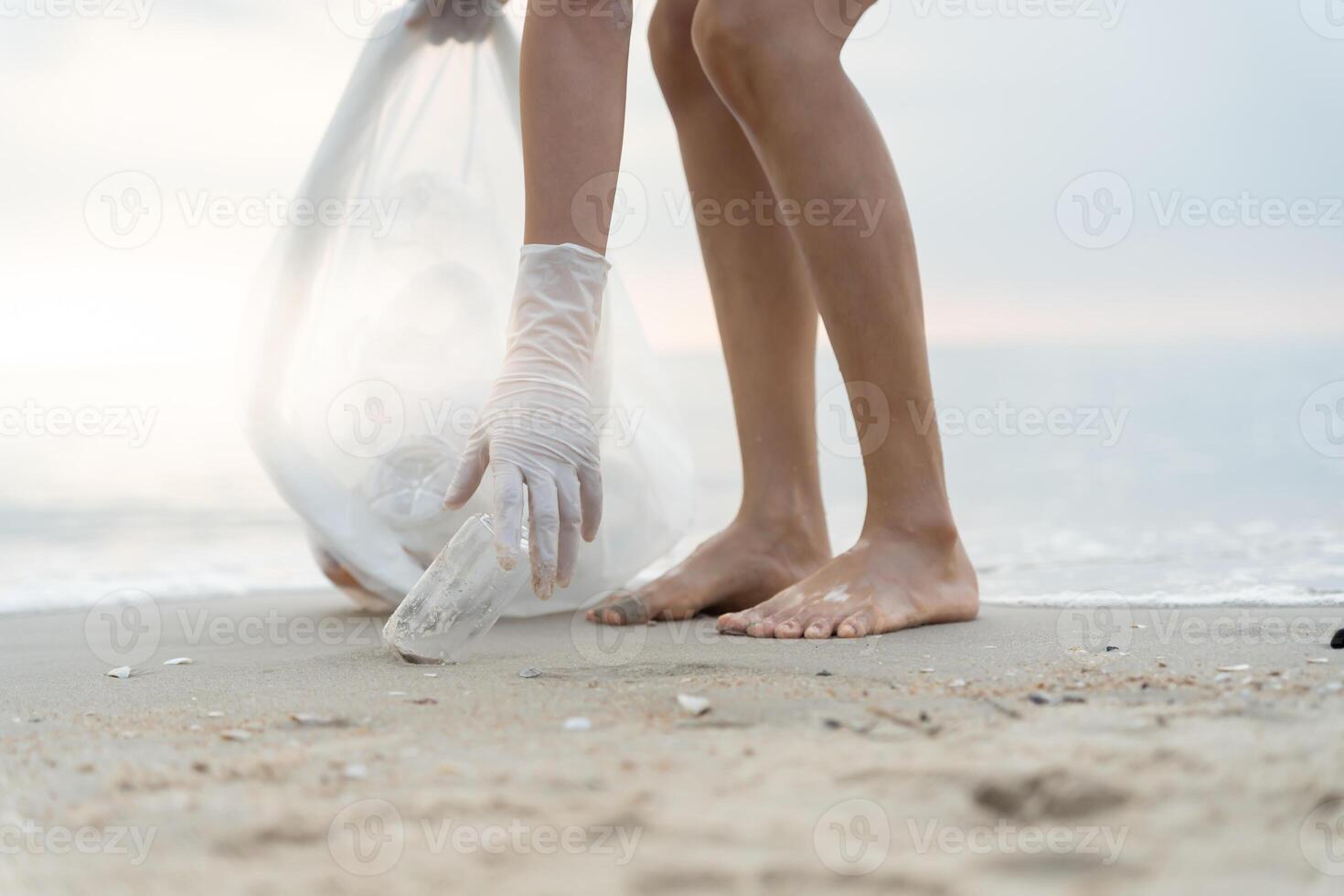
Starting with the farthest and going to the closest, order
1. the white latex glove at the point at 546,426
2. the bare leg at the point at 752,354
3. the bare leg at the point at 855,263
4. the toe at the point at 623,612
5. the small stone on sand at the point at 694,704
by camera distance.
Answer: the bare leg at the point at 752,354 → the toe at the point at 623,612 → the bare leg at the point at 855,263 → the white latex glove at the point at 546,426 → the small stone on sand at the point at 694,704

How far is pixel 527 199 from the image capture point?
1.56 m

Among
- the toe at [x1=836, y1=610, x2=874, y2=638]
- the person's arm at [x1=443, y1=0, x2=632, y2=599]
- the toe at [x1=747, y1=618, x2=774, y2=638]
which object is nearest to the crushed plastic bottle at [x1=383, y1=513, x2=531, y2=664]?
the person's arm at [x1=443, y1=0, x2=632, y2=599]

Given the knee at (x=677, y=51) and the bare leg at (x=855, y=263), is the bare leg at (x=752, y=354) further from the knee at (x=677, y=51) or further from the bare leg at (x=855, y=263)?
the bare leg at (x=855, y=263)

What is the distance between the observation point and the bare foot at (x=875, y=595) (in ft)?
5.29

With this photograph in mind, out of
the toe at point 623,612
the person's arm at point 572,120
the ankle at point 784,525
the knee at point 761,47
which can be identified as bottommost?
the toe at point 623,612

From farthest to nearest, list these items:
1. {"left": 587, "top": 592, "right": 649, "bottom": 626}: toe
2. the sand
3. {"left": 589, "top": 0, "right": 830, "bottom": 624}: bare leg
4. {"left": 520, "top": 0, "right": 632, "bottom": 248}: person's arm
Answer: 1. {"left": 589, "top": 0, "right": 830, "bottom": 624}: bare leg
2. {"left": 587, "top": 592, "right": 649, "bottom": 626}: toe
3. {"left": 520, "top": 0, "right": 632, "bottom": 248}: person's arm
4. the sand

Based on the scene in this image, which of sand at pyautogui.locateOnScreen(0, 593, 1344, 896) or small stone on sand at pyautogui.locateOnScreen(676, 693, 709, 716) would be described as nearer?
sand at pyautogui.locateOnScreen(0, 593, 1344, 896)

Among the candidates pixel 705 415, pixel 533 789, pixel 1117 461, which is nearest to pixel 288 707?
pixel 533 789

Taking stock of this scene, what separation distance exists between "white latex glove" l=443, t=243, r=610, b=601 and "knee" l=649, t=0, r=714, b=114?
698 mm

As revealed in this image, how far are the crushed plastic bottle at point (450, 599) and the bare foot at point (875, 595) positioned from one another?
1.25 feet

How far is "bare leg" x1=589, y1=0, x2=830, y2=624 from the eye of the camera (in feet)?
6.64

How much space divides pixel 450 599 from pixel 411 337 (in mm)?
817

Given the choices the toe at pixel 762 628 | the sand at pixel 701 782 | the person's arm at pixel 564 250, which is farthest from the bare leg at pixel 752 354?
the sand at pixel 701 782

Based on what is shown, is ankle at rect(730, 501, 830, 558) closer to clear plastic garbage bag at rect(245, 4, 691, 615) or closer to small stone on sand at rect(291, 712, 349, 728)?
clear plastic garbage bag at rect(245, 4, 691, 615)
